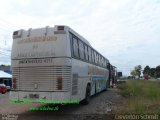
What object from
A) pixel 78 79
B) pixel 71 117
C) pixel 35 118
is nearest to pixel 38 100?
pixel 35 118

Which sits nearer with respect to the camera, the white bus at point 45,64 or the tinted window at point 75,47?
the white bus at point 45,64

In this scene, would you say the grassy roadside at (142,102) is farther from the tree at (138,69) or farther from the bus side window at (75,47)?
the tree at (138,69)

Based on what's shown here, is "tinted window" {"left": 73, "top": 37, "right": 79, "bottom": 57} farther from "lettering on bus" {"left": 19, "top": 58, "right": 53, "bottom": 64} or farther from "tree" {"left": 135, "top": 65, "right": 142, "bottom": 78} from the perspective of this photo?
"tree" {"left": 135, "top": 65, "right": 142, "bottom": 78}

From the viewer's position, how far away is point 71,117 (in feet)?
38.1

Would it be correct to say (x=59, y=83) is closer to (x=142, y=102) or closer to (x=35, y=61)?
(x=35, y=61)

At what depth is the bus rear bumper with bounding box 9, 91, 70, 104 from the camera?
11.7 metres

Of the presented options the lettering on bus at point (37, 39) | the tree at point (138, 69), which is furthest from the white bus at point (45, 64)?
the tree at point (138, 69)

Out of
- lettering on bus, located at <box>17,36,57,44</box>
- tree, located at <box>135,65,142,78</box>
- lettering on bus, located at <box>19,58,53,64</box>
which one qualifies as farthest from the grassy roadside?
tree, located at <box>135,65,142,78</box>

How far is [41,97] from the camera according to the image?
11.9 m

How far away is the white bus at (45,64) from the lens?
11.8m

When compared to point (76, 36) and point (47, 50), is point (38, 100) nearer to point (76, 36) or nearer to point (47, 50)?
point (47, 50)

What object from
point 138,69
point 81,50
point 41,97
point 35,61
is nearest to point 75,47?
point 81,50

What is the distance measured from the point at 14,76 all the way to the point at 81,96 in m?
3.51

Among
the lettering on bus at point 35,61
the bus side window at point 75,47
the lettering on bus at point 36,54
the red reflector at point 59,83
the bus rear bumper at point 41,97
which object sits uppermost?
the bus side window at point 75,47
